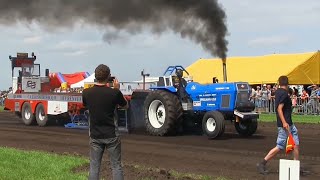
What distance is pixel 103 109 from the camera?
6887 mm

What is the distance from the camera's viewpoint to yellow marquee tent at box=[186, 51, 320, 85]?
31.0 meters

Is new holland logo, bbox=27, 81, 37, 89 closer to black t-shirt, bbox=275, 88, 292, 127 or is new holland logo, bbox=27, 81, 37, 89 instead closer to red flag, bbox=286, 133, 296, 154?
black t-shirt, bbox=275, 88, 292, 127

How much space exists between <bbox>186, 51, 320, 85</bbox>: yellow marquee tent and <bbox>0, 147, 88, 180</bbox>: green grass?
72.5 feet

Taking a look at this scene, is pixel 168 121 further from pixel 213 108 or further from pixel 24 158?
pixel 24 158

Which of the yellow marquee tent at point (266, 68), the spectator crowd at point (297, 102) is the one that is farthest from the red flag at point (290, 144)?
the yellow marquee tent at point (266, 68)

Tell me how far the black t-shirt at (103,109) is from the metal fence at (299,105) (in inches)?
667

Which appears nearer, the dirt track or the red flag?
the red flag

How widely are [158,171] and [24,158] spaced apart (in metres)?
3.00

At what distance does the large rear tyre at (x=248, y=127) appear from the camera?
15945mm

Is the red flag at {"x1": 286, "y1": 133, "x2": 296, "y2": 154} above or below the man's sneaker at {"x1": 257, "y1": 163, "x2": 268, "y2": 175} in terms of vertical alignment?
above

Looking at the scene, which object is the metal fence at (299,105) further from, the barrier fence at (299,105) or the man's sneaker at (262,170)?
the man's sneaker at (262,170)

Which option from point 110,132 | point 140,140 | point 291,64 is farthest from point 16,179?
point 291,64

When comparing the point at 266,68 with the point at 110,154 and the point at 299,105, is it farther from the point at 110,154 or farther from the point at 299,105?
the point at 110,154

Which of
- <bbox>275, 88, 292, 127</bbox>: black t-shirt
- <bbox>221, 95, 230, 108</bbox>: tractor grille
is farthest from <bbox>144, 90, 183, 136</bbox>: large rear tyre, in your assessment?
<bbox>275, 88, 292, 127</bbox>: black t-shirt
